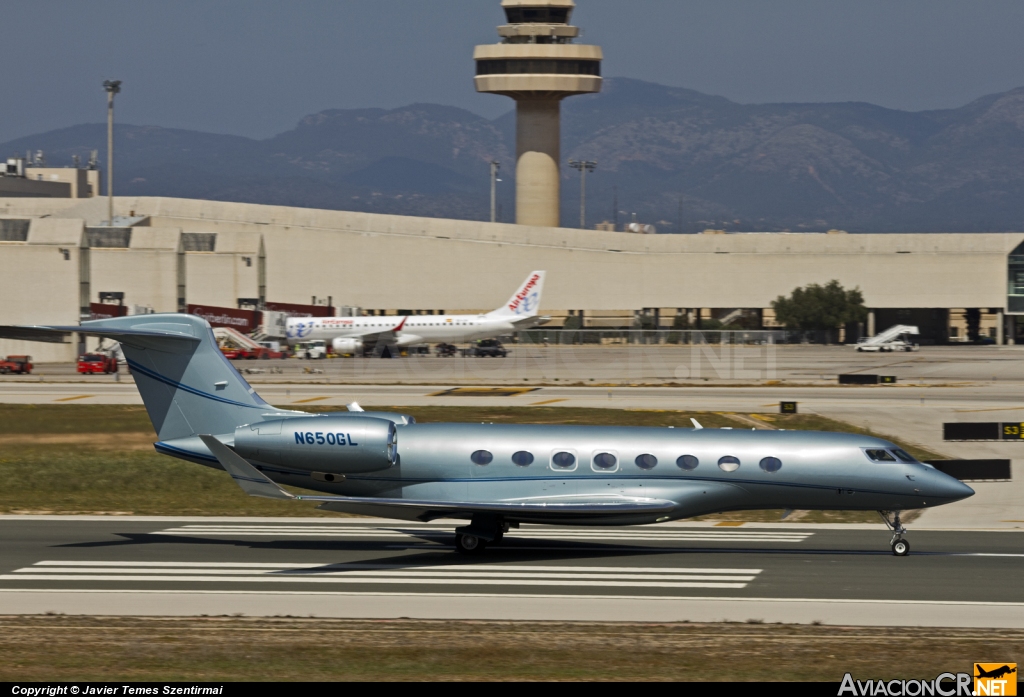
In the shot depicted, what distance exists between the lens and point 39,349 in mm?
100125

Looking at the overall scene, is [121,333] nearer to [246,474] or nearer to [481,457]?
[246,474]

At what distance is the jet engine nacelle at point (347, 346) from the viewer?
10019cm

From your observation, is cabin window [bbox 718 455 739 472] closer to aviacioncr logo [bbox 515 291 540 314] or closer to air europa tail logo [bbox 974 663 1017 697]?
air europa tail logo [bbox 974 663 1017 697]

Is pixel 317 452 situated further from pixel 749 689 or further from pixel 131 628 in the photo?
pixel 749 689

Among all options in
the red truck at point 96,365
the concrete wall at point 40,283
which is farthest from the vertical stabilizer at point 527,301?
the concrete wall at point 40,283

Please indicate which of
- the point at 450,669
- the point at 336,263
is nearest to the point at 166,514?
the point at 450,669

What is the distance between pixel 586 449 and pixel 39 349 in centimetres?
8534

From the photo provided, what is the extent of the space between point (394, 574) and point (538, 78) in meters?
132

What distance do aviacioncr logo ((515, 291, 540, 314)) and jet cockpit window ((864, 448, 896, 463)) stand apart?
8272 centimetres

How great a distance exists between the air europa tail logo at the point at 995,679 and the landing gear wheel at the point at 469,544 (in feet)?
38.3

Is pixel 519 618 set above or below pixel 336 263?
below

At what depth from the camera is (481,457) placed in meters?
25.7

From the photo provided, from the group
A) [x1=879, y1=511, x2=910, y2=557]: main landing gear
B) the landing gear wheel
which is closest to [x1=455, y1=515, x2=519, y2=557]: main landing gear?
the landing gear wheel

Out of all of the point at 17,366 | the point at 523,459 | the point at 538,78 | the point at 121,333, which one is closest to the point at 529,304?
the point at 17,366
